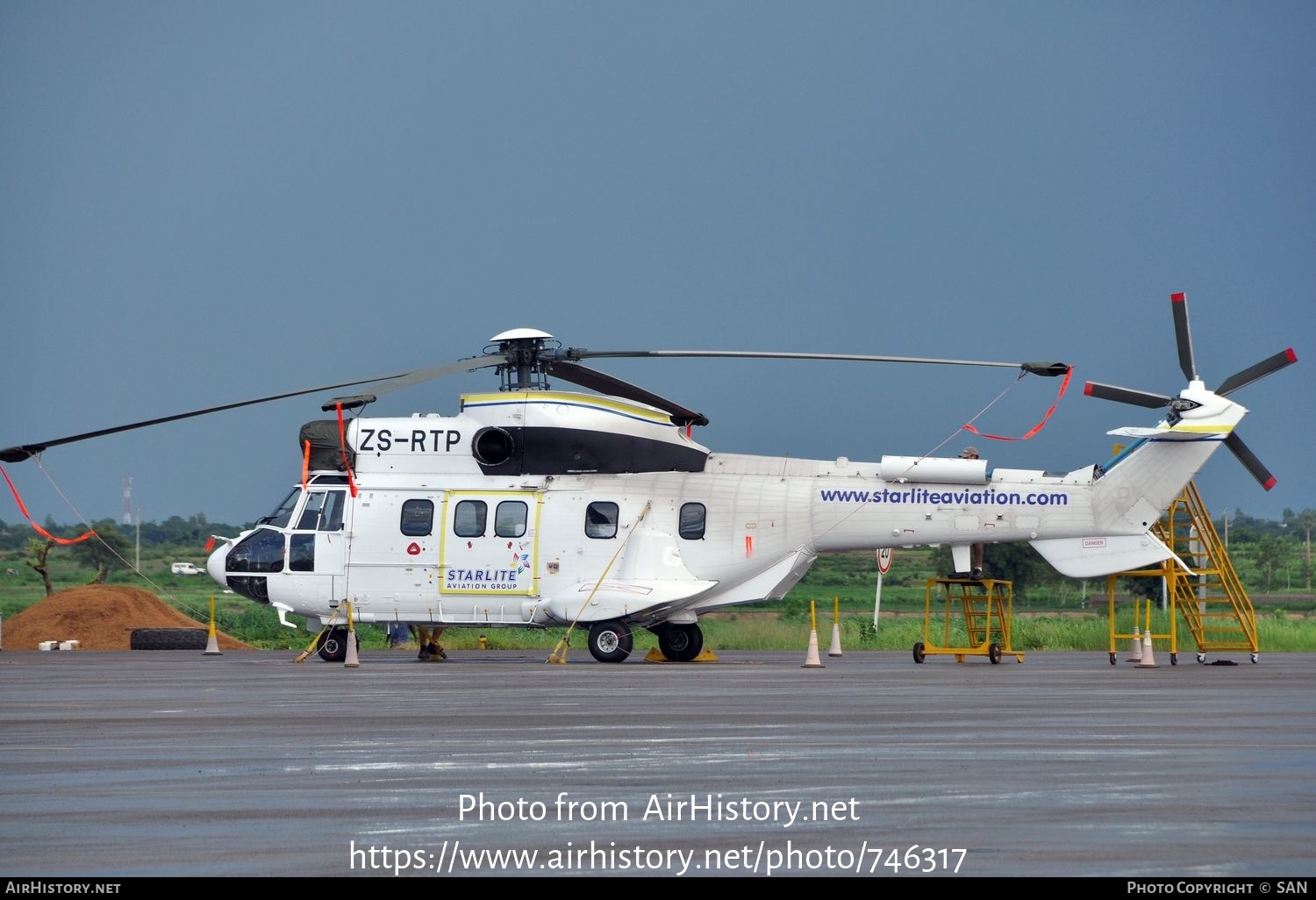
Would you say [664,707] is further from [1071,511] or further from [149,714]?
[1071,511]

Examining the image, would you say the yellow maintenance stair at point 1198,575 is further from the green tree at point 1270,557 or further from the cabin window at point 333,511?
the green tree at point 1270,557

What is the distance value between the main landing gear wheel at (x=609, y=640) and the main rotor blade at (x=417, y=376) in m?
4.99

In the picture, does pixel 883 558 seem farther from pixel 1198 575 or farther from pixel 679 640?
pixel 1198 575

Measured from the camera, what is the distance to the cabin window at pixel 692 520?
29875mm

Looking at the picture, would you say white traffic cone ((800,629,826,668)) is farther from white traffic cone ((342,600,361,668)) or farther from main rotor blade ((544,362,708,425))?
white traffic cone ((342,600,361,668))

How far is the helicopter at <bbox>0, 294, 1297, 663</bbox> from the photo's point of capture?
28.6 metres

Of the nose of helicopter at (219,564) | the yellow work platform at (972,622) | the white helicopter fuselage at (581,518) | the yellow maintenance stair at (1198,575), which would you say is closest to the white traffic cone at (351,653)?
the white helicopter fuselage at (581,518)

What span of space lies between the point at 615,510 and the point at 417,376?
15.2ft

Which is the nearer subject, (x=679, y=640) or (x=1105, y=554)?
(x=1105, y=554)

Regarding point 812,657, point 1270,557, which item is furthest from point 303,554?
point 1270,557

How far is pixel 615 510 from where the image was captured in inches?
1169
